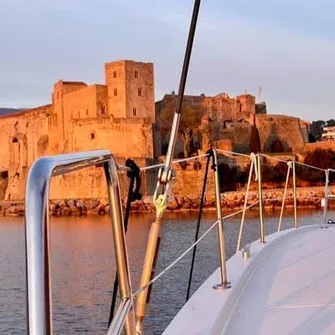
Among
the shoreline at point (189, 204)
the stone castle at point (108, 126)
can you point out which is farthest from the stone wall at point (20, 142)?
the shoreline at point (189, 204)

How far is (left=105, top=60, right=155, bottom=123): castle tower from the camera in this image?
2745 centimetres

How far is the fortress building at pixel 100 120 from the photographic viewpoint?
27031 millimetres

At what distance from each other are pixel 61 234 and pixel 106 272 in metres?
7.55

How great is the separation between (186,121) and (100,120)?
510cm

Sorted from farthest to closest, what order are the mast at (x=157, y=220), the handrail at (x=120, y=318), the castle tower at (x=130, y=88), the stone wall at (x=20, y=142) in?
the stone wall at (x=20, y=142)
the castle tower at (x=130, y=88)
the mast at (x=157, y=220)
the handrail at (x=120, y=318)

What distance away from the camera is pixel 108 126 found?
27.5 m

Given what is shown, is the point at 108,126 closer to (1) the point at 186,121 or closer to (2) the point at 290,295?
(1) the point at 186,121

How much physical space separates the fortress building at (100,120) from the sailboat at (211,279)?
2422cm

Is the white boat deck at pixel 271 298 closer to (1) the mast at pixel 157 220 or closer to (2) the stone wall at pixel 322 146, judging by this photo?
(1) the mast at pixel 157 220

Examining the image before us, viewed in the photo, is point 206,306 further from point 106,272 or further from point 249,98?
point 249,98

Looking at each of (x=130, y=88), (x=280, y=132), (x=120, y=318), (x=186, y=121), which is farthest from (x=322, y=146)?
(x=120, y=318)

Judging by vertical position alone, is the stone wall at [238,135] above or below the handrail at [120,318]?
above

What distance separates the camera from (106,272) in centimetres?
882

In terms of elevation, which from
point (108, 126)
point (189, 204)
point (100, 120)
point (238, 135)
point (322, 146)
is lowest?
point (189, 204)
